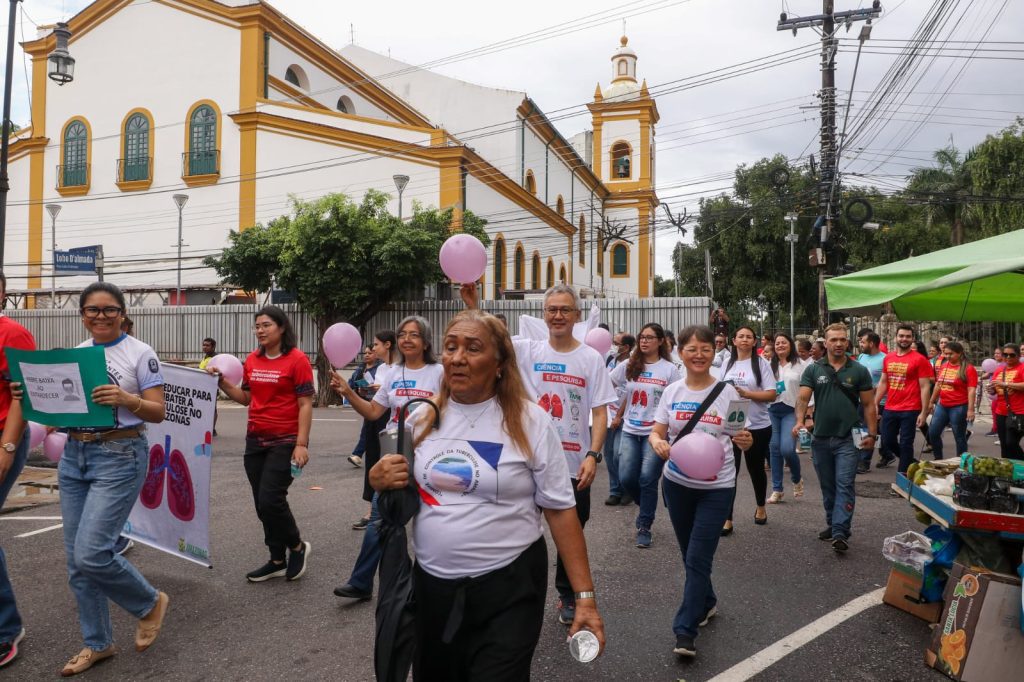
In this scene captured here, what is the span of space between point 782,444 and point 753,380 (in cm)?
205

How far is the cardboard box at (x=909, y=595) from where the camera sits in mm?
4789

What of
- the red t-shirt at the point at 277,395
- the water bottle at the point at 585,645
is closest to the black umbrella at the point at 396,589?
the water bottle at the point at 585,645

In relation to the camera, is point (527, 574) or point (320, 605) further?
point (320, 605)

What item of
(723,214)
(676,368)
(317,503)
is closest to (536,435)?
(676,368)

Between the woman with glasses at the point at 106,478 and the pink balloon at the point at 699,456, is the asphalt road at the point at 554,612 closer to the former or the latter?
the woman with glasses at the point at 106,478

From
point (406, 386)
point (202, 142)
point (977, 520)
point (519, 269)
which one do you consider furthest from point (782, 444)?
point (519, 269)

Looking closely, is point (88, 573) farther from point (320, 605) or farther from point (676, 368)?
point (676, 368)

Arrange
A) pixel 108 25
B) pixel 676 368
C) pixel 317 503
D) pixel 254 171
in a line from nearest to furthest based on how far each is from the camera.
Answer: pixel 676 368 < pixel 317 503 < pixel 254 171 < pixel 108 25

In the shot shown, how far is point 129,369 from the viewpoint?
13.6ft

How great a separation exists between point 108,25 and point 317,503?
3040 centimetres

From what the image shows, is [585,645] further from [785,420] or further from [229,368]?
[785,420]

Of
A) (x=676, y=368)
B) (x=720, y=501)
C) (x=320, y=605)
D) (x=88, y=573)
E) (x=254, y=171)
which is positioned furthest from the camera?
(x=254, y=171)

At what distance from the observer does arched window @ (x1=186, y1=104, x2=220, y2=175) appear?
2868 cm

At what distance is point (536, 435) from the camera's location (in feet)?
8.73
